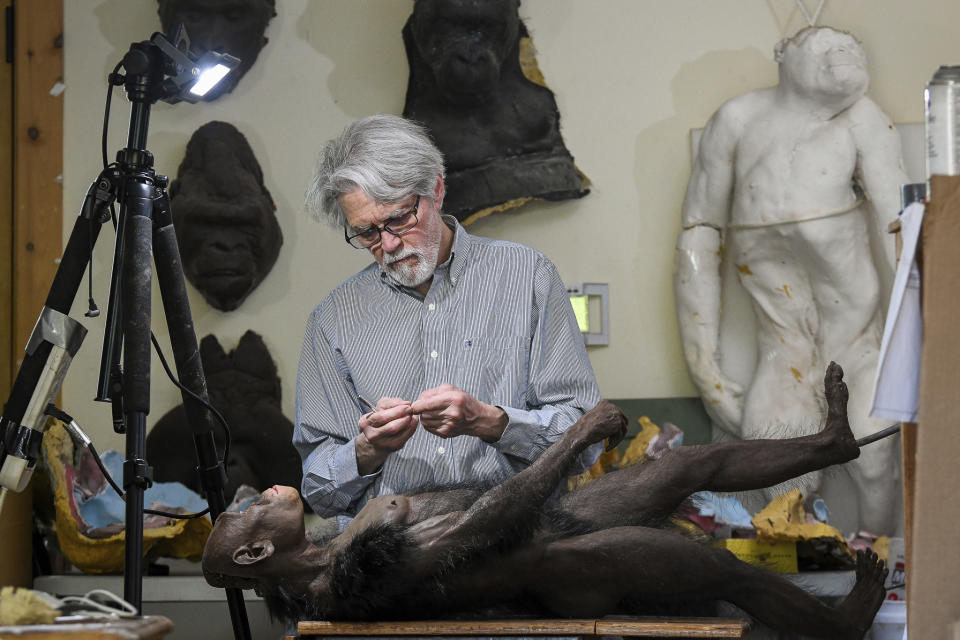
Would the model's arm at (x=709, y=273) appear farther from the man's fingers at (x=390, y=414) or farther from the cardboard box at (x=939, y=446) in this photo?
the cardboard box at (x=939, y=446)

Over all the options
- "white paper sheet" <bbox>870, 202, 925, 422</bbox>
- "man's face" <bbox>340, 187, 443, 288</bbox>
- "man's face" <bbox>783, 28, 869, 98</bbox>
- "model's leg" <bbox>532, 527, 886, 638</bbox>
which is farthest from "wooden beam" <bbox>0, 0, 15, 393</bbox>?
"white paper sheet" <bbox>870, 202, 925, 422</bbox>

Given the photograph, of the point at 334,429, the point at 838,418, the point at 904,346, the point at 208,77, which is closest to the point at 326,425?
the point at 334,429

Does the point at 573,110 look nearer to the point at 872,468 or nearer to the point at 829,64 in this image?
the point at 829,64

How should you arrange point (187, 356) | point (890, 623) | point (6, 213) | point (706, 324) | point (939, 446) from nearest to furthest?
point (939, 446), point (187, 356), point (890, 623), point (706, 324), point (6, 213)

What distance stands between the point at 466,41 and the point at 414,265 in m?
1.28

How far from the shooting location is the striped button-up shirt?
2273mm

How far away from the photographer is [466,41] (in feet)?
11.2

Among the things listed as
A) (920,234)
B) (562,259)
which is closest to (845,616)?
(920,234)

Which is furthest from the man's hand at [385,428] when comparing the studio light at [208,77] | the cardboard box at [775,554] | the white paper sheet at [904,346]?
the cardboard box at [775,554]

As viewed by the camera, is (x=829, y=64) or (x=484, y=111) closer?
(x=829, y=64)

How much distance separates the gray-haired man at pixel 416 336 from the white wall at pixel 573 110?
1.22 m

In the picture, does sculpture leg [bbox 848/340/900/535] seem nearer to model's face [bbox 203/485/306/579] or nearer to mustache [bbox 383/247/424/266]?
mustache [bbox 383/247/424/266]

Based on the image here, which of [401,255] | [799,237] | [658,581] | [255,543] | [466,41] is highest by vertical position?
[466,41]

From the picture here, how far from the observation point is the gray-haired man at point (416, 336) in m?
2.28
